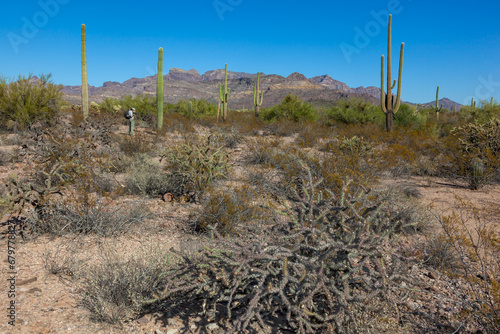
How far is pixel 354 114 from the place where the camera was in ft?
66.7

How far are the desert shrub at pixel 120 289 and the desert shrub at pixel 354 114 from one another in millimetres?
18241

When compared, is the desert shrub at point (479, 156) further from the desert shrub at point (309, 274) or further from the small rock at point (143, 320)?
the small rock at point (143, 320)

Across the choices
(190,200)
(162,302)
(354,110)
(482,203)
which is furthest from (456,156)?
(354,110)

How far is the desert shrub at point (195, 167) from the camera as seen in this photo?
6352 millimetres

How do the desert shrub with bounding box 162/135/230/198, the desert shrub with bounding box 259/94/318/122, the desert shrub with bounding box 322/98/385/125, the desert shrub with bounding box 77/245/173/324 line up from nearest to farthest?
the desert shrub with bounding box 77/245/173/324
the desert shrub with bounding box 162/135/230/198
the desert shrub with bounding box 322/98/385/125
the desert shrub with bounding box 259/94/318/122

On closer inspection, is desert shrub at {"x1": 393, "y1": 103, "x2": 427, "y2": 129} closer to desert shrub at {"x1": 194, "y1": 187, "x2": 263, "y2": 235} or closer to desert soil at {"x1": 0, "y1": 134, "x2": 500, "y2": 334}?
desert soil at {"x1": 0, "y1": 134, "x2": 500, "y2": 334}

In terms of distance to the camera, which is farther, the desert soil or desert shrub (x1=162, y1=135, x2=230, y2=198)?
desert shrub (x1=162, y1=135, x2=230, y2=198)

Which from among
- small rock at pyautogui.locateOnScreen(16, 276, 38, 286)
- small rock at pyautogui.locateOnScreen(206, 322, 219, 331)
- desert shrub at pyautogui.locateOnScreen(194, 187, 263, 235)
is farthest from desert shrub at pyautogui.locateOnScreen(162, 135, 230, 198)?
small rock at pyautogui.locateOnScreen(206, 322, 219, 331)

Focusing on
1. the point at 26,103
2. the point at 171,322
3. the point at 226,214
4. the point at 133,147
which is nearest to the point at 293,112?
the point at 133,147

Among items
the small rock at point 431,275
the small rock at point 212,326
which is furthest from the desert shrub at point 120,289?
the small rock at point 431,275

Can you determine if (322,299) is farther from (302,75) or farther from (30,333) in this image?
(302,75)

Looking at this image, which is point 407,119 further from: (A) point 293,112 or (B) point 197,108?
(B) point 197,108

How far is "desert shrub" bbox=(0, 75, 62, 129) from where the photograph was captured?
510 inches

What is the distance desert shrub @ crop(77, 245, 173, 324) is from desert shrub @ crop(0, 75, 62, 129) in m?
12.4
